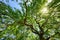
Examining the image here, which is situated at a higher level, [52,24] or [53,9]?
[53,9]

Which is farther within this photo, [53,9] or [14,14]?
[53,9]

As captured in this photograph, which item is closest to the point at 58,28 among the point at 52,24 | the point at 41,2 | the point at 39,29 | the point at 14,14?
the point at 52,24

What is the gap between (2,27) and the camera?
4711 millimetres

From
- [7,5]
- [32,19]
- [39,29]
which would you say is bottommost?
[39,29]

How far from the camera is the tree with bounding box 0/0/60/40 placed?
4.55m

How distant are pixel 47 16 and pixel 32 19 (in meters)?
0.46

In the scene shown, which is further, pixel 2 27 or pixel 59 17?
pixel 59 17

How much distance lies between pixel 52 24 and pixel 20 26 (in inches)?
38.0

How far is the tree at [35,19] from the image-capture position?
4551 millimetres

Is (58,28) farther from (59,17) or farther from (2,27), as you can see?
(2,27)

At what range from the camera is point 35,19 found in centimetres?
484

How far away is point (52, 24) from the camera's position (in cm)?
507

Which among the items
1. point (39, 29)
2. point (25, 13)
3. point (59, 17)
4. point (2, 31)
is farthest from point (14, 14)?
point (59, 17)

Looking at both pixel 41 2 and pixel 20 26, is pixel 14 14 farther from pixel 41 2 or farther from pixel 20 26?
pixel 41 2
